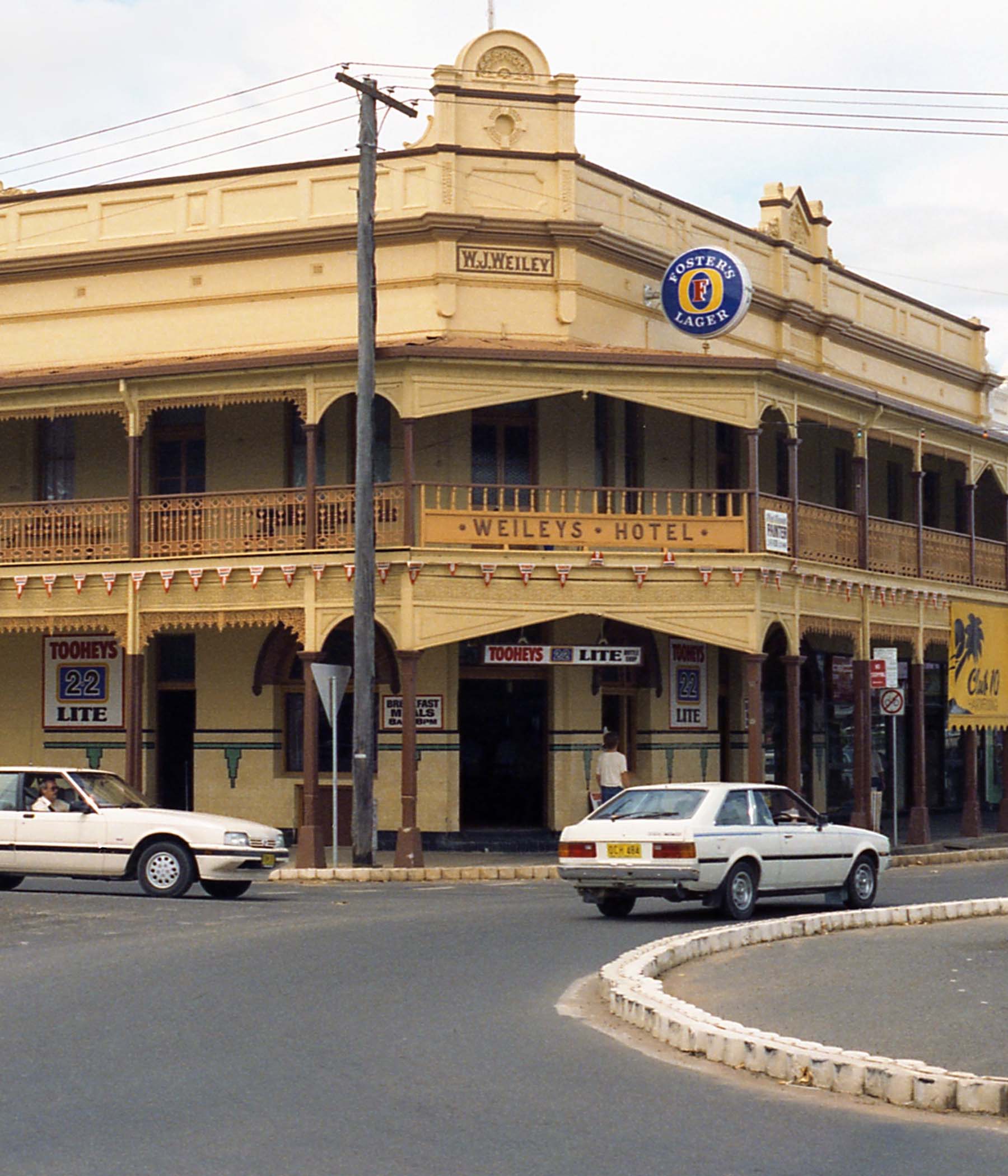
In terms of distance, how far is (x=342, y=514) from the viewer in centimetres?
2716

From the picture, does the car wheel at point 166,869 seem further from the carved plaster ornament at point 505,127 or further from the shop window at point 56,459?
the carved plaster ornament at point 505,127

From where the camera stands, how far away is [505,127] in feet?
96.8

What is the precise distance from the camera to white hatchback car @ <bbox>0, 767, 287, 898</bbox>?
67.2 ft

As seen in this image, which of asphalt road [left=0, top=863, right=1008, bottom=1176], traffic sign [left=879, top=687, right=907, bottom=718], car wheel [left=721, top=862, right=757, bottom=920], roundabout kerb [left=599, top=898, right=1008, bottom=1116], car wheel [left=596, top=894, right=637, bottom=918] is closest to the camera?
asphalt road [left=0, top=863, right=1008, bottom=1176]

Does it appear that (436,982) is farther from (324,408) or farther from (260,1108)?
(324,408)

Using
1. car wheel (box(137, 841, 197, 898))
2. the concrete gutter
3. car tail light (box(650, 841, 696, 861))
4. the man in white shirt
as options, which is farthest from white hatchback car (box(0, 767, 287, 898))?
the man in white shirt

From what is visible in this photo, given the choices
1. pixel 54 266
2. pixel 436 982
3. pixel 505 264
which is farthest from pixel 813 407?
pixel 436 982

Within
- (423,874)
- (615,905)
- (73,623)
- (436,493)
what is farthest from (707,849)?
(73,623)

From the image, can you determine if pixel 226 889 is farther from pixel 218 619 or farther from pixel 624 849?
pixel 218 619

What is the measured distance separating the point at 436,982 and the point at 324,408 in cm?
1408

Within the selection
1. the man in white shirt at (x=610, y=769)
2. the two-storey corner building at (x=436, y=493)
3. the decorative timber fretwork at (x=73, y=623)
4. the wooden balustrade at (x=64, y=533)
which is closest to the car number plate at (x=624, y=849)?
the two-storey corner building at (x=436, y=493)

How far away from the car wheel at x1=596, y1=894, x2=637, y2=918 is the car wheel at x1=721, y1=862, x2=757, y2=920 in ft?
3.34

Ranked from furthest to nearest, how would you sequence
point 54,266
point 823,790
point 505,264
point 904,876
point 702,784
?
point 823,790 < point 54,266 < point 505,264 < point 904,876 < point 702,784

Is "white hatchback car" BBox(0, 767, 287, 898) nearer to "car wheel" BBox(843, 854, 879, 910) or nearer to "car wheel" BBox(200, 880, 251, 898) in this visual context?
"car wheel" BBox(200, 880, 251, 898)
